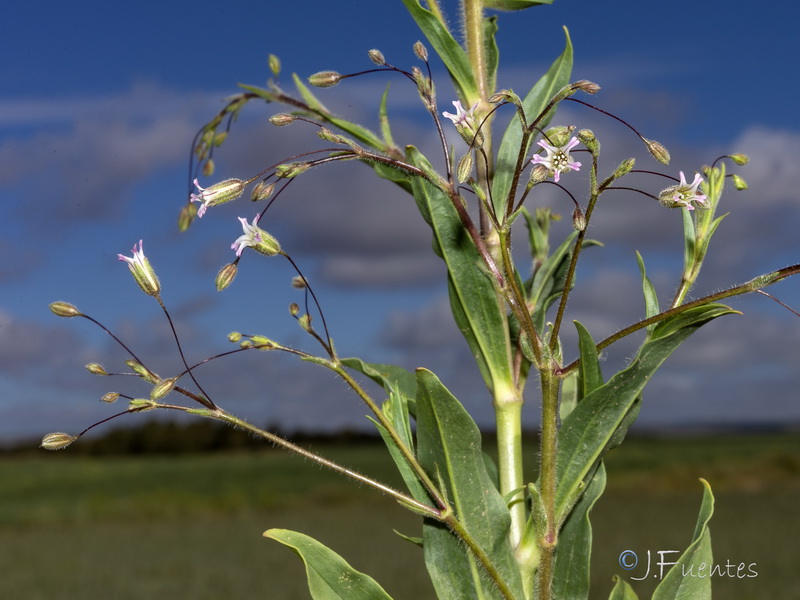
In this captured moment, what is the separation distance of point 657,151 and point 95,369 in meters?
1.34

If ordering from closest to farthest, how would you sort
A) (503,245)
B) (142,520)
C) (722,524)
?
1. (503,245)
2. (722,524)
3. (142,520)

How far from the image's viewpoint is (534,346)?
1.53 meters

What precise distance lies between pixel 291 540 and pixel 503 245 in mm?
825

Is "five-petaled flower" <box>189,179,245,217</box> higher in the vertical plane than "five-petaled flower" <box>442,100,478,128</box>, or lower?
lower

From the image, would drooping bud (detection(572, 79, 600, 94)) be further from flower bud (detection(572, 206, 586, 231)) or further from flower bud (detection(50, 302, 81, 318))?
flower bud (detection(50, 302, 81, 318))

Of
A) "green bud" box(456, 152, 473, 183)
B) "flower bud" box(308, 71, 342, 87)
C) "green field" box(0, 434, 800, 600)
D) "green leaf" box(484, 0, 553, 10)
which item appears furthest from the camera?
"green field" box(0, 434, 800, 600)

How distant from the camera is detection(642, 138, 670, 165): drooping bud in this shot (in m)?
1.55

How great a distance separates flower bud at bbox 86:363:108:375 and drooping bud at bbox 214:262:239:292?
1.17 feet

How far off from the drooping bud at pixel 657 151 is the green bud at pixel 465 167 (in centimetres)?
40

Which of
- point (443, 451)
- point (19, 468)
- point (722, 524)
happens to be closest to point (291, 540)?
point (443, 451)

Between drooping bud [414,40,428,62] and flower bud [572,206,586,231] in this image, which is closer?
flower bud [572,206,586,231]

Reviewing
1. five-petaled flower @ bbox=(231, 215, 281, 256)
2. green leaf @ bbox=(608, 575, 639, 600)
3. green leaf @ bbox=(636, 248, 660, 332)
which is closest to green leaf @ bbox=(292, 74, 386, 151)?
five-petaled flower @ bbox=(231, 215, 281, 256)

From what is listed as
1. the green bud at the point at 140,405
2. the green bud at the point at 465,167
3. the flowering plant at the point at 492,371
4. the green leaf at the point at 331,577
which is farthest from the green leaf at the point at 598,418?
the green bud at the point at 140,405

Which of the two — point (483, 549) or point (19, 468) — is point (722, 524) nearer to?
point (483, 549)
